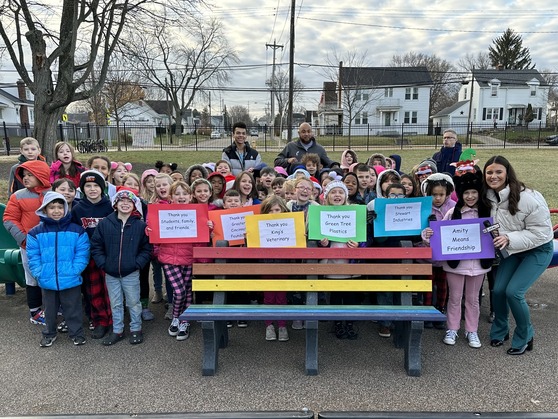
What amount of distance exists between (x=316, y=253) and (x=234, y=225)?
98cm

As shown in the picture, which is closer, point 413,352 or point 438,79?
point 413,352

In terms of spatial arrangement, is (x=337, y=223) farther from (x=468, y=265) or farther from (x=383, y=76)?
(x=383, y=76)

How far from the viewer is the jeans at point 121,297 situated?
4051 mm

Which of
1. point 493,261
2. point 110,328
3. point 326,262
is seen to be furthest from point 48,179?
point 493,261

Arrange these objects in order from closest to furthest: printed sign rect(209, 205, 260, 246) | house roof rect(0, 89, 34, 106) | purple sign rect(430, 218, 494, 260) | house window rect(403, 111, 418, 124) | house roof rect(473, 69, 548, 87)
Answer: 1. purple sign rect(430, 218, 494, 260)
2. printed sign rect(209, 205, 260, 246)
3. house roof rect(0, 89, 34, 106)
4. house window rect(403, 111, 418, 124)
5. house roof rect(473, 69, 548, 87)

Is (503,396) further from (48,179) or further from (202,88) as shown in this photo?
(202,88)

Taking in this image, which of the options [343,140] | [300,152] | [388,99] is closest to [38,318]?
[300,152]

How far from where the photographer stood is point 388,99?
5350 centimetres

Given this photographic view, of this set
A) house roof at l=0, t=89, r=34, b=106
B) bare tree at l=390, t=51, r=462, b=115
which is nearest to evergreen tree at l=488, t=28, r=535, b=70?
bare tree at l=390, t=51, r=462, b=115

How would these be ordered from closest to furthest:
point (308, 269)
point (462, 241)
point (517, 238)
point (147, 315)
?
point (517, 238) < point (308, 269) < point (462, 241) < point (147, 315)

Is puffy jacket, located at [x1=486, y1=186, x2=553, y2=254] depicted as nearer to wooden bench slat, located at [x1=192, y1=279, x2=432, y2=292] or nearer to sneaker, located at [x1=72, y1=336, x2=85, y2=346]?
wooden bench slat, located at [x1=192, y1=279, x2=432, y2=292]

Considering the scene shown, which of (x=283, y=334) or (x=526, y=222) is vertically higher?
(x=526, y=222)

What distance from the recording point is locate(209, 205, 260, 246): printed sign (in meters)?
4.27

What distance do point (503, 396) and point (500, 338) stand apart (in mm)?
856
